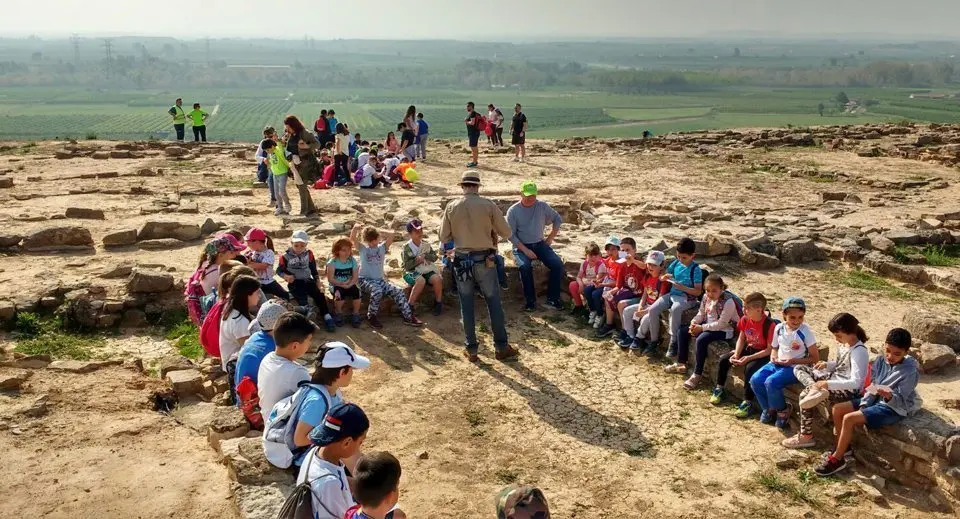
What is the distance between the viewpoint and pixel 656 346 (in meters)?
9.91

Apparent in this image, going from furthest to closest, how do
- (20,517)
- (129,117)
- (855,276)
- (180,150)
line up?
(129,117) → (180,150) → (855,276) → (20,517)

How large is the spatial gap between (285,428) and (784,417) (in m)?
5.14

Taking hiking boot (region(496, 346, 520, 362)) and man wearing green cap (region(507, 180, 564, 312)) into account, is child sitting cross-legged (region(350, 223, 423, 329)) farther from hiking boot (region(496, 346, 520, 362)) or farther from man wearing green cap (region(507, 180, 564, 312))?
man wearing green cap (region(507, 180, 564, 312))

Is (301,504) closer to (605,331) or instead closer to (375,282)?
(375,282)

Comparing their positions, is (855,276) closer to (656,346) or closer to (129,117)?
(656,346)

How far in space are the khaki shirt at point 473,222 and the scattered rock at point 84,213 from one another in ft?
33.3

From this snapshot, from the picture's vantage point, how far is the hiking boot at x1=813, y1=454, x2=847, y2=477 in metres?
7.05

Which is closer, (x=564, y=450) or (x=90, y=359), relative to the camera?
(x=564, y=450)

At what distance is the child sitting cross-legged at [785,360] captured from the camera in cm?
786

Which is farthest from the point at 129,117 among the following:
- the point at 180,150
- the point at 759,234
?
the point at 759,234

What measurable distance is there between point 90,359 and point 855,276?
11.8 meters

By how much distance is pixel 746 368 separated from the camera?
27.3 ft

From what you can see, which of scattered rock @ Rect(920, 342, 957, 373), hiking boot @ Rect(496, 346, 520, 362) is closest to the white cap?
hiking boot @ Rect(496, 346, 520, 362)

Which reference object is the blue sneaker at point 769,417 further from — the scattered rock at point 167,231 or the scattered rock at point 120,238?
the scattered rock at point 120,238
